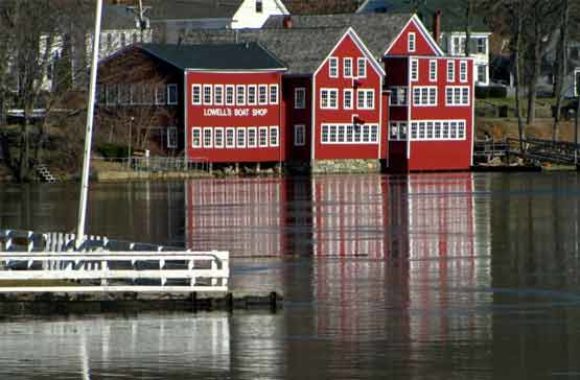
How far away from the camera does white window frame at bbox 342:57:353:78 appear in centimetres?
10531

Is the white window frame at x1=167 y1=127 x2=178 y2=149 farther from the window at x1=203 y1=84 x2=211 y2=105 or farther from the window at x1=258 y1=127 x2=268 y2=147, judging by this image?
the window at x1=258 y1=127 x2=268 y2=147

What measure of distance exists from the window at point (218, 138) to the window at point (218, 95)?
5.37 ft

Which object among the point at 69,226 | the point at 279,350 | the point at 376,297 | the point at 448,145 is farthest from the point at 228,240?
the point at 448,145

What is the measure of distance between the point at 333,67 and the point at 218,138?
29.4 feet

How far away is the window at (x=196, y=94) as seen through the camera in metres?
101

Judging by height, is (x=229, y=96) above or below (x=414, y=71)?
below

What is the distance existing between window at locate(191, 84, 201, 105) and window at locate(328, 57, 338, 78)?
858 cm

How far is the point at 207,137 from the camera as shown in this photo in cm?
10106

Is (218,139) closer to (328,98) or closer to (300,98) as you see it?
(300,98)

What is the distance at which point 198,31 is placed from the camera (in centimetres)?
11475

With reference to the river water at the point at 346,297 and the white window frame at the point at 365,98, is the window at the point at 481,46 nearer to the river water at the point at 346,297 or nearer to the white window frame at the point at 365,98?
the white window frame at the point at 365,98

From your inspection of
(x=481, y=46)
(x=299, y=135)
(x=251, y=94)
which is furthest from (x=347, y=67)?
(x=481, y=46)

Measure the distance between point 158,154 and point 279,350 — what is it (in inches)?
2838

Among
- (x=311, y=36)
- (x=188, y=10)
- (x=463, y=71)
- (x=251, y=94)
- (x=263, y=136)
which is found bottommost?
(x=263, y=136)
